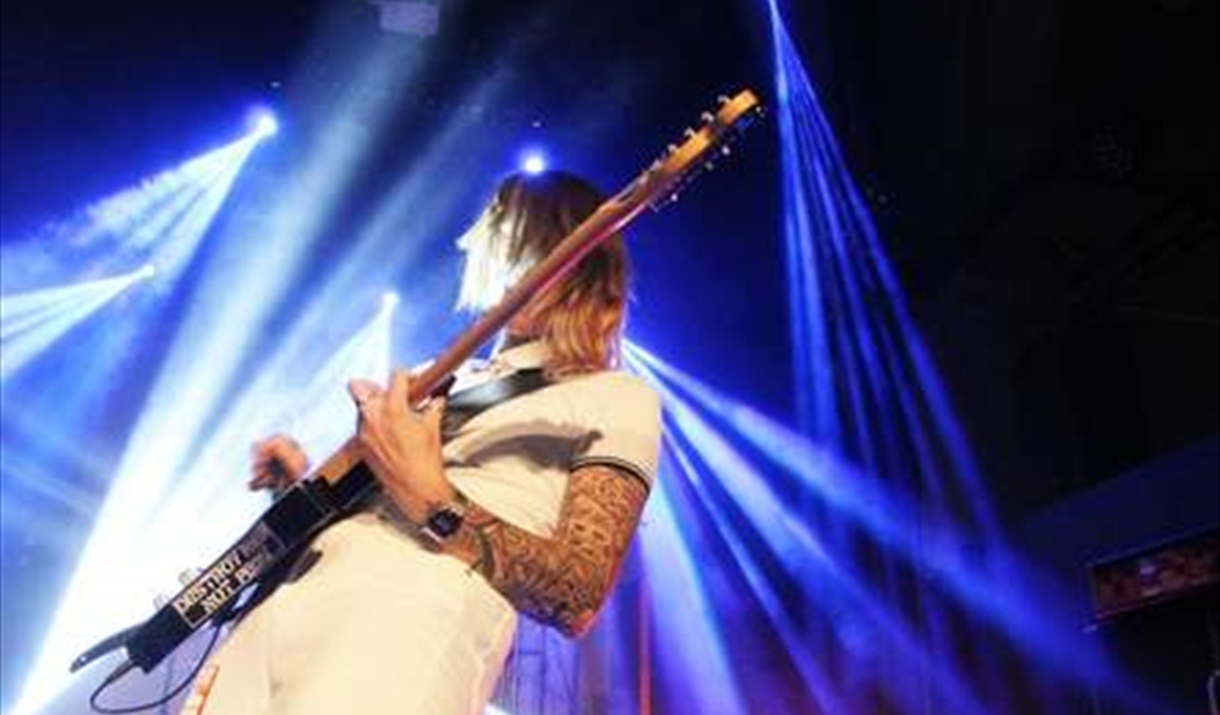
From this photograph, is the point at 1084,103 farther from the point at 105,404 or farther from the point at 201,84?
the point at 105,404

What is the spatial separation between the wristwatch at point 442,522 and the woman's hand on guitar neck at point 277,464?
0.50m

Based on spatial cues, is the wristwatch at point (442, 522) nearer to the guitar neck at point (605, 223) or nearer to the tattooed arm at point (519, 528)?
the tattooed arm at point (519, 528)

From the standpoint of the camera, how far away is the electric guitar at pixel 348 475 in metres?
1.60

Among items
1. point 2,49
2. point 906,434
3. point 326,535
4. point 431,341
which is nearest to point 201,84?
point 2,49

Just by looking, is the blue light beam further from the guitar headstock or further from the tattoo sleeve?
the tattoo sleeve

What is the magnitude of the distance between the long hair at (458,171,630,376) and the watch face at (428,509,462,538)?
13.0 inches

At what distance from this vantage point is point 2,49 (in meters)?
6.21

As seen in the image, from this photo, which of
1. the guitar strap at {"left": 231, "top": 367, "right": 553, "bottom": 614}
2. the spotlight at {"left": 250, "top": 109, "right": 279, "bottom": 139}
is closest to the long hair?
the guitar strap at {"left": 231, "top": 367, "right": 553, "bottom": 614}

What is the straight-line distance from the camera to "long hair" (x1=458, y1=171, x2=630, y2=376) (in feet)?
5.79

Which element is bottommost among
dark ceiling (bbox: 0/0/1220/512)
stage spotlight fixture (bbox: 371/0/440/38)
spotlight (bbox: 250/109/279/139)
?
dark ceiling (bbox: 0/0/1220/512)

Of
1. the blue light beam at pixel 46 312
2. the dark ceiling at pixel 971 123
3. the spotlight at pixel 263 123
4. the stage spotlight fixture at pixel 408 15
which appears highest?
the blue light beam at pixel 46 312

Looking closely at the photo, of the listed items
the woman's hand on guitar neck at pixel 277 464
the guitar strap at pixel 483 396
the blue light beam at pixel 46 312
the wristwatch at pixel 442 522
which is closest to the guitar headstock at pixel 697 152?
the guitar strap at pixel 483 396

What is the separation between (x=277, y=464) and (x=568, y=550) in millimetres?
614

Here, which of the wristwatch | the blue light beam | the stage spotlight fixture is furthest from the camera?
the blue light beam
